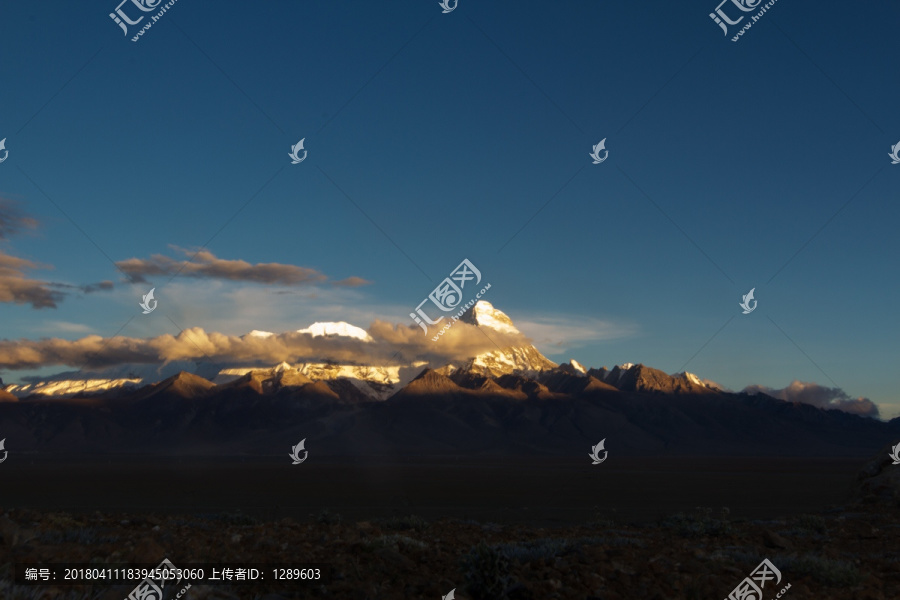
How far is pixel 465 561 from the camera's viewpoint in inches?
312

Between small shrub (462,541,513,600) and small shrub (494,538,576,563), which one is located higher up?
small shrub (494,538,576,563)

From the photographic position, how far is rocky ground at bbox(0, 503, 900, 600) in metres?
7.39

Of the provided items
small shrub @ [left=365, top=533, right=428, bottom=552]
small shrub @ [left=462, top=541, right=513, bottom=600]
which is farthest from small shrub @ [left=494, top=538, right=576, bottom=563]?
small shrub @ [left=462, top=541, right=513, bottom=600]

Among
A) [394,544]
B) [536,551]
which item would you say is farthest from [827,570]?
[394,544]

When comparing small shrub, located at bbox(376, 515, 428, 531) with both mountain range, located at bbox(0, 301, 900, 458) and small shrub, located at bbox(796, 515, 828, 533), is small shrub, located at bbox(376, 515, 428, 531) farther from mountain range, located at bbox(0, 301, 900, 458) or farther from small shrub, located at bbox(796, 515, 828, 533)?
mountain range, located at bbox(0, 301, 900, 458)

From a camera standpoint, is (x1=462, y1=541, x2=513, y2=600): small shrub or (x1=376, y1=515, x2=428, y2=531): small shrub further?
(x1=376, y1=515, x2=428, y2=531): small shrub

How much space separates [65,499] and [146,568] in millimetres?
37626

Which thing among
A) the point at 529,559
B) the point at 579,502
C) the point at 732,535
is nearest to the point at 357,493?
the point at 579,502

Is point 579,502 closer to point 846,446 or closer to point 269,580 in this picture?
point 269,580

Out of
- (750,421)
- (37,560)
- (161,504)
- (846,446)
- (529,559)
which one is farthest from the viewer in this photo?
(750,421)

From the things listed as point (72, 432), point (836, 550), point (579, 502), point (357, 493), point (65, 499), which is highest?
point (72, 432)

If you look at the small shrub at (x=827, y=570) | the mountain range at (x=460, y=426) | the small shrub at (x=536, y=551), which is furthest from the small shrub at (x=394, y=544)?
the mountain range at (x=460, y=426)

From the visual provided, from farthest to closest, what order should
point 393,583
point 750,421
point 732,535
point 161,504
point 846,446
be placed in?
1. point 750,421
2. point 846,446
3. point 161,504
4. point 732,535
5. point 393,583

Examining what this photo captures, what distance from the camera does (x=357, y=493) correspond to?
4284 cm
